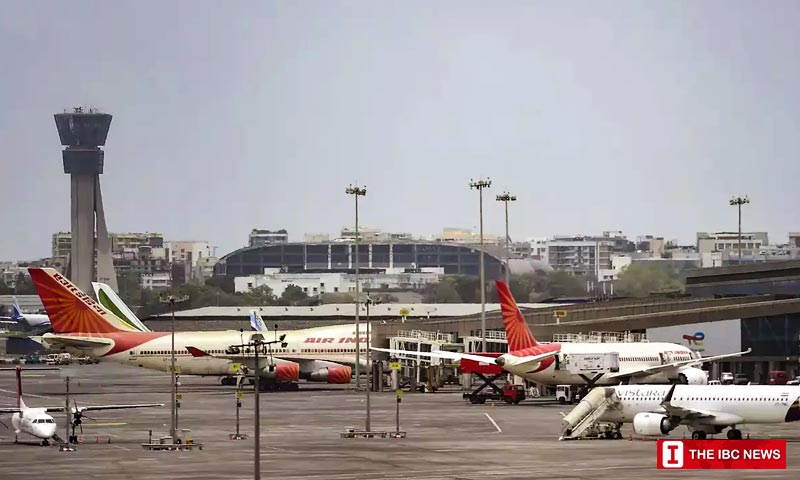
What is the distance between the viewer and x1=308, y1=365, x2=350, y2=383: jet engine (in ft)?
504

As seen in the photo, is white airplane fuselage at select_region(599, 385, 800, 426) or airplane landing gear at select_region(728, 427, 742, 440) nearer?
white airplane fuselage at select_region(599, 385, 800, 426)

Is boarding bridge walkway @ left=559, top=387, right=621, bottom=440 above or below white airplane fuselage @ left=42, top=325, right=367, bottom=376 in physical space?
below

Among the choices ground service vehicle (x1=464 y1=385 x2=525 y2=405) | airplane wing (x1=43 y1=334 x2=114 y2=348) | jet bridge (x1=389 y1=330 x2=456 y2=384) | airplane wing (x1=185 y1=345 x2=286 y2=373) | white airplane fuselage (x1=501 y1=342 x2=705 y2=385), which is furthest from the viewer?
airplane wing (x1=185 y1=345 x2=286 y2=373)

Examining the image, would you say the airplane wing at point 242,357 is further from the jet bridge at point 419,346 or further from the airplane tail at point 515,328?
the airplane tail at point 515,328

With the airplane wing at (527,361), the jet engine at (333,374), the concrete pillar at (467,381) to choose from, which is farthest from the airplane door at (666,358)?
the jet engine at (333,374)

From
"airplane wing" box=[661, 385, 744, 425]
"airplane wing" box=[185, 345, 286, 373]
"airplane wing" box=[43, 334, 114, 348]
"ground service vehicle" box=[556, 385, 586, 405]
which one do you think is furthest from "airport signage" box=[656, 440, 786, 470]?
"airplane wing" box=[43, 334, 114, 348]

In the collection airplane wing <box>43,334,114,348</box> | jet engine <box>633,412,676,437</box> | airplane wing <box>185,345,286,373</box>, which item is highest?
airplane wing <box>43,334,114,348</box>

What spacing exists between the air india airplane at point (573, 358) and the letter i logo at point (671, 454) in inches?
1276

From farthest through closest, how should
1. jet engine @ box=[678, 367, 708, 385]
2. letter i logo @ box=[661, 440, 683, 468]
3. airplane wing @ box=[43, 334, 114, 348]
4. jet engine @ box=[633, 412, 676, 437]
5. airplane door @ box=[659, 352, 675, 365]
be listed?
airplane wing @ box=[43, 334, 114, 348], airplane door @ box=[659, 352, 675, 365], jet engine @ box=[678, 367, 708, 385], jet engine @ box=[633, 412, 676, 437], letter i logo @ box=[661, 440, 683, 468]

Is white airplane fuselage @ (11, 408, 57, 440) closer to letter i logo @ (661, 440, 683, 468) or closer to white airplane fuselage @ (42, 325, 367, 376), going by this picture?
letter i logo @ (661, 440, 683, 468)

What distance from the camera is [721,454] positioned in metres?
83.6

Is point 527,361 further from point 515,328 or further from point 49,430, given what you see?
point 49,430

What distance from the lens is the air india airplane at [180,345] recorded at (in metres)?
150

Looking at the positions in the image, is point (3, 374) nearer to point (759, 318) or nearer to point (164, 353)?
point (164, 353)
